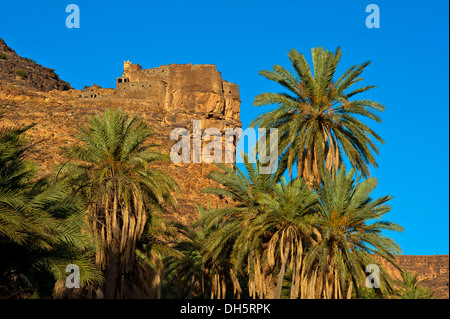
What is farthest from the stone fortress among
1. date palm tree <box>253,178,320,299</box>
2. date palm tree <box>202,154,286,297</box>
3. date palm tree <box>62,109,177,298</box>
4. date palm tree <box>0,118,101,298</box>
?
date palm tree <box>0,118,101,298</box>

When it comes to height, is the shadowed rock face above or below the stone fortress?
below

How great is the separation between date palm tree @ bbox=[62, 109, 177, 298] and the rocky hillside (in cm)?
5496

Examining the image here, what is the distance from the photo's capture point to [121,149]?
21.5m

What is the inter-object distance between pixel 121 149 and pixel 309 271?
7.50 metres

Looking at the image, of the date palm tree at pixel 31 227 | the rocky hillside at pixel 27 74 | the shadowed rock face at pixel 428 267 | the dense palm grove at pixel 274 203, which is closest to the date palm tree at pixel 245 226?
the dense palm grove at pixel 274 203

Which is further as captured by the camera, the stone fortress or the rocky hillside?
the rocky hillside

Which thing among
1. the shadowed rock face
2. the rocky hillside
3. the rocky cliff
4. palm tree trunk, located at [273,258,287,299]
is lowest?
palm tree trunk, located at [273,258,287,299]

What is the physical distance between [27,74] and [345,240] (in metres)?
65.7

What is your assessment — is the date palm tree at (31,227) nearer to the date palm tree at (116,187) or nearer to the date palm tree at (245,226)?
the date palm tree at (116,187)

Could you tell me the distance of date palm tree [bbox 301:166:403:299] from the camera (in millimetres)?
21062

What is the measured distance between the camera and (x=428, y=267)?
217ft

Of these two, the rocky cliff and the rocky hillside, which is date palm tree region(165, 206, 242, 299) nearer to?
the rocky cliff

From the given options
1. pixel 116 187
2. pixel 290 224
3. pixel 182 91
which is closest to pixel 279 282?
pixel 290 224

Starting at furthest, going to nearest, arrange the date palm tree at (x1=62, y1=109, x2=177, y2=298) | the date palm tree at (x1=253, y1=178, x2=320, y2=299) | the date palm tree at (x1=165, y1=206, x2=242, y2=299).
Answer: the date palm tree at (x1=165, y1=206, x2=242, y2=299)
the date palm tree at (x1=253, y1=178, x2=320, y2=299)
the date palm tree at (x1=62, y1=109, x2=177, y2=298)
